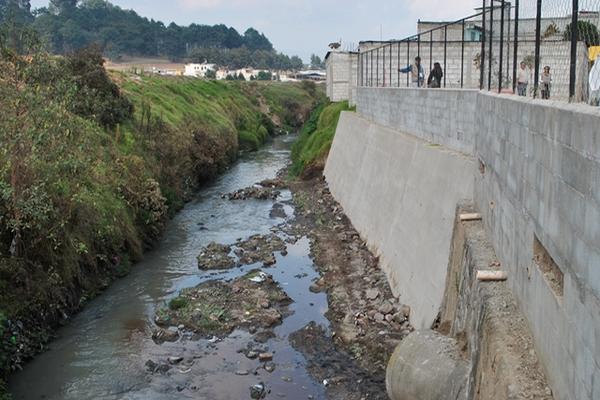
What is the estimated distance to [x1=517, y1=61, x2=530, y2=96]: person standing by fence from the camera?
1051cm

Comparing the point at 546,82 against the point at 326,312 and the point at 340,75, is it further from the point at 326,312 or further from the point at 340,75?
the point at 340,75

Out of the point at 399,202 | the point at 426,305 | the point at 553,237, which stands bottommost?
the point at 426,305

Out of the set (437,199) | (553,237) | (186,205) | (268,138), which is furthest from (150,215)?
(268,138)

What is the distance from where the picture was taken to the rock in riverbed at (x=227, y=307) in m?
16.1

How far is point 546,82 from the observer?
8430mm

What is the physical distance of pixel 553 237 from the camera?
595 centimetres

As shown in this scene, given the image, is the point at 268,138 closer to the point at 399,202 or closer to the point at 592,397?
the point at 399,202

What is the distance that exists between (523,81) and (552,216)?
5633 mm

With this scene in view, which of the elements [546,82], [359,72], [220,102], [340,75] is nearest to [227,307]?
[546,82]

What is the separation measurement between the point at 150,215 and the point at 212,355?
10052 mm

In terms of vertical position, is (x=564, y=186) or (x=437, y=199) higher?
(x=564, y=186)

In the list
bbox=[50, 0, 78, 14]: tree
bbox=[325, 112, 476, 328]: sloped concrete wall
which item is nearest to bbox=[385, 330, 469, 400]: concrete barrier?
bbox=[325, 112, 476, 328]: sloped concrete wall

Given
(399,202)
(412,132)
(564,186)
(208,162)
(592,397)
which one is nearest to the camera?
(592,397)

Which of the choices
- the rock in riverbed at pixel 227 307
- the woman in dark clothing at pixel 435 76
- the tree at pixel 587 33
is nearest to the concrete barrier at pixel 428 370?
the tree at pixel 587 33
